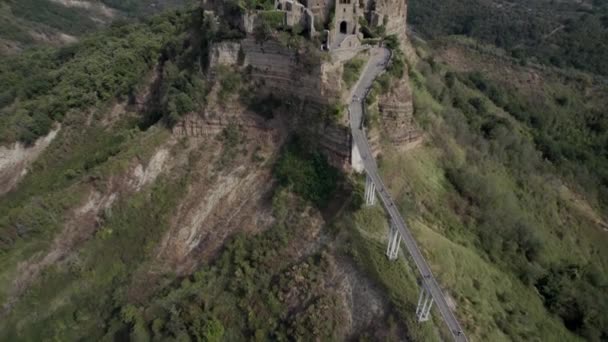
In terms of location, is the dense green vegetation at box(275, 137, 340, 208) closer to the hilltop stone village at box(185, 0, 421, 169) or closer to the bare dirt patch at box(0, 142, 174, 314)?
the hilltop stone village at box(185, 0, 421, 169)

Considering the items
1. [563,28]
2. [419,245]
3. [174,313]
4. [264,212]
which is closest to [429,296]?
[419,245]

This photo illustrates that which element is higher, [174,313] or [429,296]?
[429,296]

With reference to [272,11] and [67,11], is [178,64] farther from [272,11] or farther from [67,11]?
[67,11]

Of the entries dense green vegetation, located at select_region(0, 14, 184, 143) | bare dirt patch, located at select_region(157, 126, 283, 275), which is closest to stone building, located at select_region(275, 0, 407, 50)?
bare dirt patch, located at select_region(157, 126, 283, 275)

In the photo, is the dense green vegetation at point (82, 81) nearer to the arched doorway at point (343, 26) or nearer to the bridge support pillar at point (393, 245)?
the arched doorway at point (343, 26)

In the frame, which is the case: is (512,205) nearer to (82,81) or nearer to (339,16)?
(339,16)

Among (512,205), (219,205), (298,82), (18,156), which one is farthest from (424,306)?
(18,156)

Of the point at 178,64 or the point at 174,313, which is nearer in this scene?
the point at 174,313

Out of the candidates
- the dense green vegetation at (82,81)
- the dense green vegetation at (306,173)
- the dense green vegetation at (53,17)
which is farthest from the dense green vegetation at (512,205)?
the dense green vegetation at (53,17)
